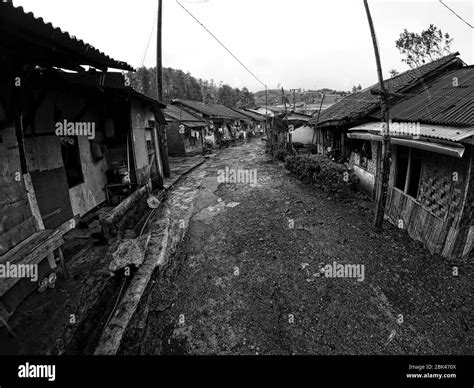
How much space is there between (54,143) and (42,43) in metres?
3.41

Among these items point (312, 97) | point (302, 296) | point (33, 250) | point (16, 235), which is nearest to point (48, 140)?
point (16, 235)

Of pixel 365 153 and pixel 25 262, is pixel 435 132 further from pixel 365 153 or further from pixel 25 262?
pixel 25 262

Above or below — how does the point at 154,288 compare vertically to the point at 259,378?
below

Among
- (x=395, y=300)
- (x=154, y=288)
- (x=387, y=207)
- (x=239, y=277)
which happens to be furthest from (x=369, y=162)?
(x=154, y=288)

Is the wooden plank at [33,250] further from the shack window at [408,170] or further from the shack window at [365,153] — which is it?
the shack window at [365,153]

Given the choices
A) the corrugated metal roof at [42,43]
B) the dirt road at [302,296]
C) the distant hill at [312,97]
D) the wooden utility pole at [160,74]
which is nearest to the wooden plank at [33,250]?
the dirt road at [302,296]

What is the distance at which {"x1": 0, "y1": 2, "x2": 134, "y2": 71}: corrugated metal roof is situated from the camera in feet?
8.66

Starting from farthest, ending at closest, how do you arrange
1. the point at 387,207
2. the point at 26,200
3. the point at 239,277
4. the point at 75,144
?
the point at 387,207
the point at 75,144
the point at 239,277
the point at 26,200

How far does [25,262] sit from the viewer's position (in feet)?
12.8

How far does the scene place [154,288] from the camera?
5.36m

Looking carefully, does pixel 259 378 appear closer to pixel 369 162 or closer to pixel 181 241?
pixel 181 241

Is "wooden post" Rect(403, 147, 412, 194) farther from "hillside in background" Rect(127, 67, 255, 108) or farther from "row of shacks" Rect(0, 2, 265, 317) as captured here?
"hillside in background" Rect(127, 67, 255, 108)

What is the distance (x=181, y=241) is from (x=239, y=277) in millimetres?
2483

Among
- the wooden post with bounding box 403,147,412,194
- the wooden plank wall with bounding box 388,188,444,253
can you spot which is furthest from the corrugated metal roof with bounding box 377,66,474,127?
the wooden plank wall with bounding box 388,188,444,253
